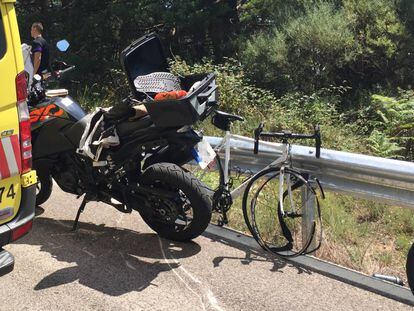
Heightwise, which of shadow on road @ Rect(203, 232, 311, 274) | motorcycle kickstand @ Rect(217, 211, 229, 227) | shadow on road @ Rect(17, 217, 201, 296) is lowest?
shadow on road @ Rect(203, 232, 311, 274)

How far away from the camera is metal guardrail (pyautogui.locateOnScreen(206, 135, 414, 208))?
4160 millimetres

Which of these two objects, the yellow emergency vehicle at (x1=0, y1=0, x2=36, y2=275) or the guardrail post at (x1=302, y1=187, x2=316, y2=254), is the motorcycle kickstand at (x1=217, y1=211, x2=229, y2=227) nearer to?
the guardrail post at (x1=302, y1=187, x2=316, y2=254)

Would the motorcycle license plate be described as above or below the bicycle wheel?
above

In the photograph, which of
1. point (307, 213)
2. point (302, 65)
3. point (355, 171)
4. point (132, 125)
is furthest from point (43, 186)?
point (302, 65)

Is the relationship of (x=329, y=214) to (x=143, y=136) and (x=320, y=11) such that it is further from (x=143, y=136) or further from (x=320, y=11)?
(x=320, y=11)

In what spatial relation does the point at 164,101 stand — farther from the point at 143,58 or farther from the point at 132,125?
the point at 143,58

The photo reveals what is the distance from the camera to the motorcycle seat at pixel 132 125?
185 inches

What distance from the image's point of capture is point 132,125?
478 centimetres

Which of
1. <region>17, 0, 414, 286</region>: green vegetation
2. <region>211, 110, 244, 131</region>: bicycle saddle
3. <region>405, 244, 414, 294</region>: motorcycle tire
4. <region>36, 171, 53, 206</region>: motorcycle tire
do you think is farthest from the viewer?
<region>36, 171, 53, 206</region>: motorcycle tire

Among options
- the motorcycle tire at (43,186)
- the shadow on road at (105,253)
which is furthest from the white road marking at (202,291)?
the motorcycle tire at (43,186)

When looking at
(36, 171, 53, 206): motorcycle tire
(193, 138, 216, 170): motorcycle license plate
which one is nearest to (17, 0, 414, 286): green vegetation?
(193, 138, 216, 170): motorcycle license plate

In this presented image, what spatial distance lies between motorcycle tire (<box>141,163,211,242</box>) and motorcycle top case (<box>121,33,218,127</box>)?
432 mm

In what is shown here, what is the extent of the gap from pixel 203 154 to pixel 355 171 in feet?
4.34

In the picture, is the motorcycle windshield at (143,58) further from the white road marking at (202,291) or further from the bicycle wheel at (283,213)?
the white road marking at (202,291)
